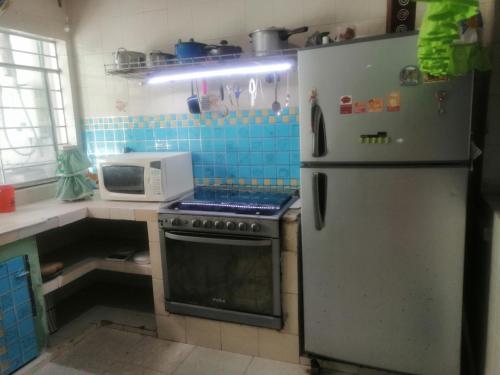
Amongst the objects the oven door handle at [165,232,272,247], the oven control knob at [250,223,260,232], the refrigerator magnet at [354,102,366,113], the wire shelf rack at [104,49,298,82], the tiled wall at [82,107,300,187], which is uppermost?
the wire shelf rack at [104,49,298,82]

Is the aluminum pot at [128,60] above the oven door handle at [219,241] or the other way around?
above

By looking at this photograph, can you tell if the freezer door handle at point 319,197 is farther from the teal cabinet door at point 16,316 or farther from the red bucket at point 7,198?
the red bucket at point 7,198


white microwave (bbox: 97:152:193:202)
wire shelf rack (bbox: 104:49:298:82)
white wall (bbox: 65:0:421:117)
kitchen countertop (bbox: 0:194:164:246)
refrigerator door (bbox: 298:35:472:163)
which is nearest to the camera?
refrigerator door (bbox: 298:35:472:163)

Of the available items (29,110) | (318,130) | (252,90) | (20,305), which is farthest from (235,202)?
(29,110)

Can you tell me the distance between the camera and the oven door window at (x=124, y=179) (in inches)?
97.0

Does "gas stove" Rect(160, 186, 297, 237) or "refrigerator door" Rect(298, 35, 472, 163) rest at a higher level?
"refrigerator door" Rect(298, 35, 472, 163)

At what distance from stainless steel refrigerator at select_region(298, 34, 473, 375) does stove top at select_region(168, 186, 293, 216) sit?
0.29m

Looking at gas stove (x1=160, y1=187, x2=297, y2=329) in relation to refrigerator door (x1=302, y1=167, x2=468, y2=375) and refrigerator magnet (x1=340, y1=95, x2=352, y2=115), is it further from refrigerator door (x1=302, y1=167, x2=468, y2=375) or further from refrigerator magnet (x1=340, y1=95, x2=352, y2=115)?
refrigerator magnet (x1=340, y1=95, x2=352, y2=115)

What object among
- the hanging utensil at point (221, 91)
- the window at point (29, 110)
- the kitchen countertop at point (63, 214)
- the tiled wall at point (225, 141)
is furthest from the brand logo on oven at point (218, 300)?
the window at point (29, 110)

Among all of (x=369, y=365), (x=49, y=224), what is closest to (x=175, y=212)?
(x=49, y=224)

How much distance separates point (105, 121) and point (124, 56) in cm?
71

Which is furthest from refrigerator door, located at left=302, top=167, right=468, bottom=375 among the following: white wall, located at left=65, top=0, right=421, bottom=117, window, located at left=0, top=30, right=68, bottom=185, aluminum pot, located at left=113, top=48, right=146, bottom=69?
window, located at left=0, top=30, right=68, bottom=185

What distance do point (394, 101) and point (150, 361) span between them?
6.55 feet

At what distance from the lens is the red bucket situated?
7.92 ft
